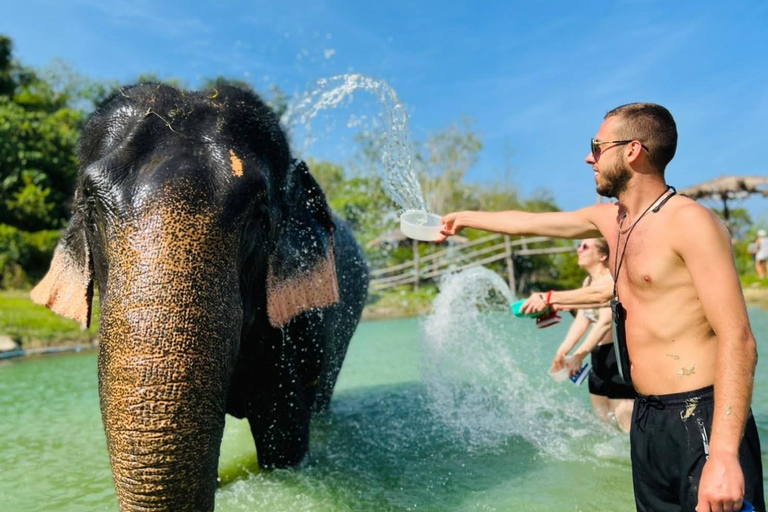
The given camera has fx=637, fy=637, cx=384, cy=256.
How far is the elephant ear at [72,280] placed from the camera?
3.56 metres

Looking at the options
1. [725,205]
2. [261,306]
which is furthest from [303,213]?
[725,205]

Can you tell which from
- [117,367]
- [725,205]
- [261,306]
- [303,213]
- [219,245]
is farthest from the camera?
[725,205]

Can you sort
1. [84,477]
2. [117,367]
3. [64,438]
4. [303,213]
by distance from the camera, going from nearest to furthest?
[117,367] < [303,213] < [84,477] < [64,438]

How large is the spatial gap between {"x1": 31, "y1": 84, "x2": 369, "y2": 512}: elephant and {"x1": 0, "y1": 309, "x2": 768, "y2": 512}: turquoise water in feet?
1.80

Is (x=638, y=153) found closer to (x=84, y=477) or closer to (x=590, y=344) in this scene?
(x=590, y=344)

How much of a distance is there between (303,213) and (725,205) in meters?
20.2

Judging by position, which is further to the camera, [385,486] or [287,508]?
[385,486]

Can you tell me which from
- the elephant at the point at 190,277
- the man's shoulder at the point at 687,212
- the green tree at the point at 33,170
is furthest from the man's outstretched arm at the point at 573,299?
the green tree at the point at 33,170

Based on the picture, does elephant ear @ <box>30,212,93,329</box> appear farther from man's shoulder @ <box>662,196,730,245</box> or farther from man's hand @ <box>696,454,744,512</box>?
man's hand @ <box>696,454,744,512</box>

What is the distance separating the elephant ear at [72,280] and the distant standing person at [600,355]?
328 cm

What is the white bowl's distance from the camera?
336 cm

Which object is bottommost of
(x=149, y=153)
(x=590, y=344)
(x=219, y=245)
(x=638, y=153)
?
(x=590, y=344)

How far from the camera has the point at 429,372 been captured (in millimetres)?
8844

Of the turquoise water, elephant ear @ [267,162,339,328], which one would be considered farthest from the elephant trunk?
the turquoise water
